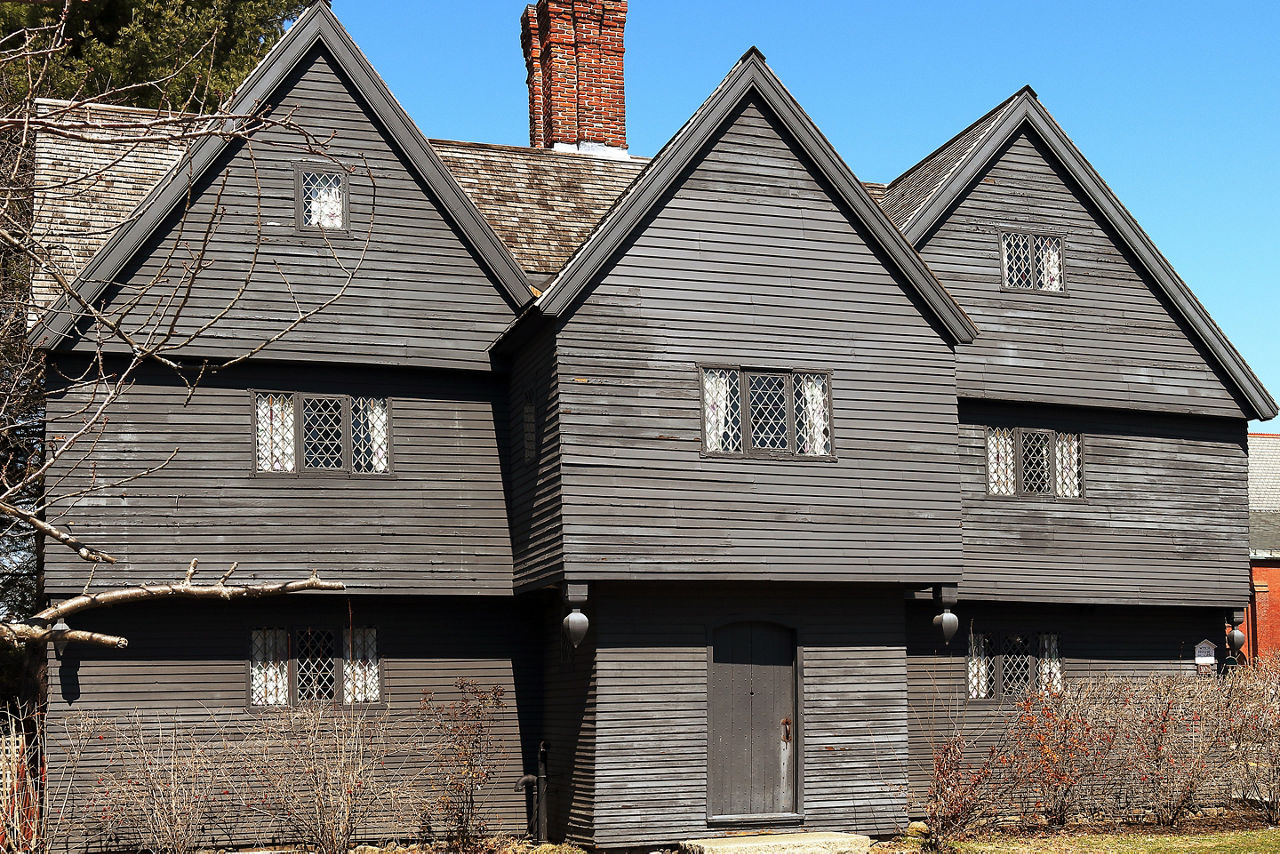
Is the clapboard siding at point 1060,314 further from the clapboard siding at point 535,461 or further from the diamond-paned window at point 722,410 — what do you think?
the clapboard siding at point 535,461

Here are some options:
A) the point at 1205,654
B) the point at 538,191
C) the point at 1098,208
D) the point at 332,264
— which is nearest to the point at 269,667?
the point at 332,264

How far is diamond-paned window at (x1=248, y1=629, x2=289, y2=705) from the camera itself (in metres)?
19.4

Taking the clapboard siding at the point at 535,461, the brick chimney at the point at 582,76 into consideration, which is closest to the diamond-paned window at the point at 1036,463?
the clapboard siding at the point at 535,461

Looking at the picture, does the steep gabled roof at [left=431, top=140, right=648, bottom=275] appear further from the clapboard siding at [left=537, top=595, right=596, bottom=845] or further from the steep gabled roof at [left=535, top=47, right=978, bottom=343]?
the clapboard siding at [left=537, top=595, right=596, bottom=845]

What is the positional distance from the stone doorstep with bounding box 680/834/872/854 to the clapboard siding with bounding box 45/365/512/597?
14.9ft

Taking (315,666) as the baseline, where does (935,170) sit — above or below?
above

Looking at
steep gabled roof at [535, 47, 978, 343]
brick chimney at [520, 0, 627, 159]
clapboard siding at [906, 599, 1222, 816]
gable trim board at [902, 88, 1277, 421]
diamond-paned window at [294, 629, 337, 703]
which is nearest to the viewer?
steep gabled roof at [535, 47, 978, 343]

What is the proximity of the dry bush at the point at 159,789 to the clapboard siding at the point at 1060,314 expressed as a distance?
12181 mm

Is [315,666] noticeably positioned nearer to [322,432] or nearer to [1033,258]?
[322,432]

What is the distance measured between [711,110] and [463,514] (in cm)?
656

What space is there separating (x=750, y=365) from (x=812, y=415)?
3.69 ft

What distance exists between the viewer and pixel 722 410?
1955cm

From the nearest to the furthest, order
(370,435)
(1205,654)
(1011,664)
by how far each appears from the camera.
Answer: (370,435) → (1011,664) → (1205,654)

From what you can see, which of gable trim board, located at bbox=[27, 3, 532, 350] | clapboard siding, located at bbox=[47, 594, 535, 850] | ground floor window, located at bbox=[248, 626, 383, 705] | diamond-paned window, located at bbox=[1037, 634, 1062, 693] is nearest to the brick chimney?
gable trim board, located at bbox=[27, 3, 532, 350]
